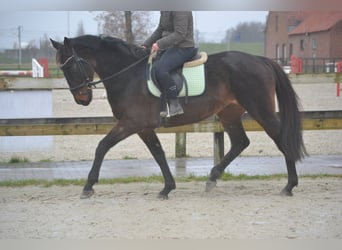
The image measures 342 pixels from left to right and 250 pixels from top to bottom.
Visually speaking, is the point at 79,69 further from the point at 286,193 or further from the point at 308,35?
the point at 286,193

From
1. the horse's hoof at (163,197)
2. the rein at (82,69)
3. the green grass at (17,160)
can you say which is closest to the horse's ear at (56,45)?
the rein at (82,69)

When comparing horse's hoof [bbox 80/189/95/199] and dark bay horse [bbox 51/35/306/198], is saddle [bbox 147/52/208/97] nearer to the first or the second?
dark bay horse [bbox 51/35/306/198]

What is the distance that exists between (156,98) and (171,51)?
51 centimetres

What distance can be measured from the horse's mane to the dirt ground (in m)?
1.54

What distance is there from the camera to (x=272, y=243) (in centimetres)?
343

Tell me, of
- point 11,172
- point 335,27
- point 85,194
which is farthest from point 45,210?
point 335,27

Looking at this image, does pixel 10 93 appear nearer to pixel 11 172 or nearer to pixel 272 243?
pixel 11 172

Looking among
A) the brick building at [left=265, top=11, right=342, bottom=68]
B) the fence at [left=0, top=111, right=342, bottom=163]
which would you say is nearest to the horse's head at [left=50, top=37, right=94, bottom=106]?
the fence at [left=0, top=111, right=342, bottom=163]

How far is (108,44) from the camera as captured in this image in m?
5.91

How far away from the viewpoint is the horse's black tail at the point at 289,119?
604 centimetres

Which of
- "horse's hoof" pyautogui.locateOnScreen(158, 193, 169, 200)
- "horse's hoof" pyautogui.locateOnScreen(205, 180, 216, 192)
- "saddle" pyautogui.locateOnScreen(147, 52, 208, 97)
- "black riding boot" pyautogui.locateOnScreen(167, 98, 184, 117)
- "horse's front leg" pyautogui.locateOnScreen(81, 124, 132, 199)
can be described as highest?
"saddle" pyautogui.locateOnScreen(147, 52, 208, 97)

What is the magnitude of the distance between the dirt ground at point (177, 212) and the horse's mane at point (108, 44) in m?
1.54

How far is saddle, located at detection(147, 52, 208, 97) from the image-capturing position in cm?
582

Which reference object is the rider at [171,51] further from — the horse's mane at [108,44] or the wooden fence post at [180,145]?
the wooden fence post at [180,145]
